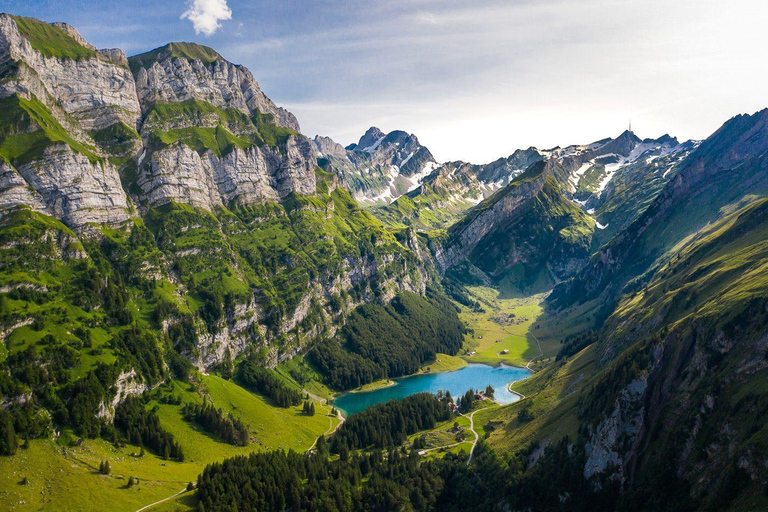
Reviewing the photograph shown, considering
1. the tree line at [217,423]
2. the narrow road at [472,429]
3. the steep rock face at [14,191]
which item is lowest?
the narrow road at [472,429]

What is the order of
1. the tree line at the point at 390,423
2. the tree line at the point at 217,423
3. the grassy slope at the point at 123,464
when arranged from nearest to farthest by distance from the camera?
the grassy slope at the point at 123,464 → the tree line at the point at 217,423 → the tree line at the point at 390,423

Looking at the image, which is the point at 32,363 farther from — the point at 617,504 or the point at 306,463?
the point at 617,504

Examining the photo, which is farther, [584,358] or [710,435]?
[584,358]

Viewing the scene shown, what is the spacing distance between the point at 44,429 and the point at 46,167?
119 meters

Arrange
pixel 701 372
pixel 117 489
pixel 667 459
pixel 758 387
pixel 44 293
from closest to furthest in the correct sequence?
pixel 758 387 < pixel 667 459 < pixel 701 372 < pixel 117 489 < pixel 44 293

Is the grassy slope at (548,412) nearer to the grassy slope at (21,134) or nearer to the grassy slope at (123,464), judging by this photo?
the grassy slope at (123,464)

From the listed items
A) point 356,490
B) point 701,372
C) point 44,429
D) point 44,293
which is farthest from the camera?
point 44,293

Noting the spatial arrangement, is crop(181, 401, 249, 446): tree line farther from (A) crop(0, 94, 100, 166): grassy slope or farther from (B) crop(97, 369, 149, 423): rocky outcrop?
(A) crop(0, 94, 100, 166): grassy slope


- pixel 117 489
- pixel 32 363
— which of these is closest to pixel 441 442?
pixel 117 489

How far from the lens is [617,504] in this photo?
9150 cm

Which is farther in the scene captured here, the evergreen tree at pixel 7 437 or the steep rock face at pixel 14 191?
the steep rock face at pixel 14 191

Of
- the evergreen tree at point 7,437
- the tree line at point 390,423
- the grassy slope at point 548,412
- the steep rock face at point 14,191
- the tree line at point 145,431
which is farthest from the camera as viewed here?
the steep rock face at point 14,191

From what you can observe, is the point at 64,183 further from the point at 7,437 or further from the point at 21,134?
the point at 7,437

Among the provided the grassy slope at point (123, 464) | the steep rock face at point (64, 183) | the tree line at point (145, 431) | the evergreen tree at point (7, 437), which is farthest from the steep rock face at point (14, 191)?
the evergreen tree at point (7, 437)
